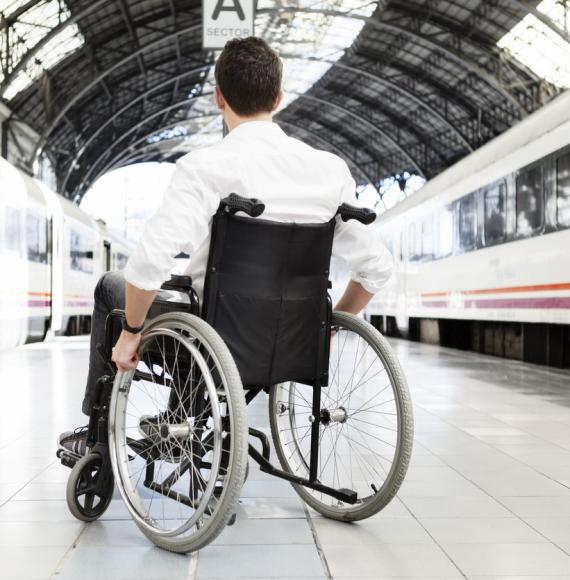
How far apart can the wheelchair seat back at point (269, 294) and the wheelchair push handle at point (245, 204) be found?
0.24ft

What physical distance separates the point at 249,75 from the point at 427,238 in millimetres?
15182

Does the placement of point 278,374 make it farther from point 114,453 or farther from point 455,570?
point 455,570

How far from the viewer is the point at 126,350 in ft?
10.7

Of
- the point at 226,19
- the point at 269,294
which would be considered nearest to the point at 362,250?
the point at 269,294

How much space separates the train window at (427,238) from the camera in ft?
58.2

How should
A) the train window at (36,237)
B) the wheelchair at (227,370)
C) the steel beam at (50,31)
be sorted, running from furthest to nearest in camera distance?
the steel beam at (50,31), the train window at (36,237), the wheelchair at (227,370)

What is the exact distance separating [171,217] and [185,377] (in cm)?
67

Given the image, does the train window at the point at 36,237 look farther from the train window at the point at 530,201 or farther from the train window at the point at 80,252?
the train window at the point at 530,201

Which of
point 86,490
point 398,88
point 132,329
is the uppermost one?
point 398,88

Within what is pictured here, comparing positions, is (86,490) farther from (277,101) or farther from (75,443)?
(277,101)

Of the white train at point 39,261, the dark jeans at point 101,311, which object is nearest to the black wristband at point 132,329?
the dark jeans at point 101,311

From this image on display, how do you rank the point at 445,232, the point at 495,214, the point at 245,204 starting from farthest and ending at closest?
the point at 445,232 → the point at 495,214 → the point at 245,204


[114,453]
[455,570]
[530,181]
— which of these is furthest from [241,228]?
[530,181]

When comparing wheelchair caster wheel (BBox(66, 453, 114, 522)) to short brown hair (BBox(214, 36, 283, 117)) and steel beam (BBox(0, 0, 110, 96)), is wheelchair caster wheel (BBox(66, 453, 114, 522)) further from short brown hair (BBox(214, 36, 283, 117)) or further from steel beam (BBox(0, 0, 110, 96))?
steel beam (BBox(0, 0, 110, 96))
